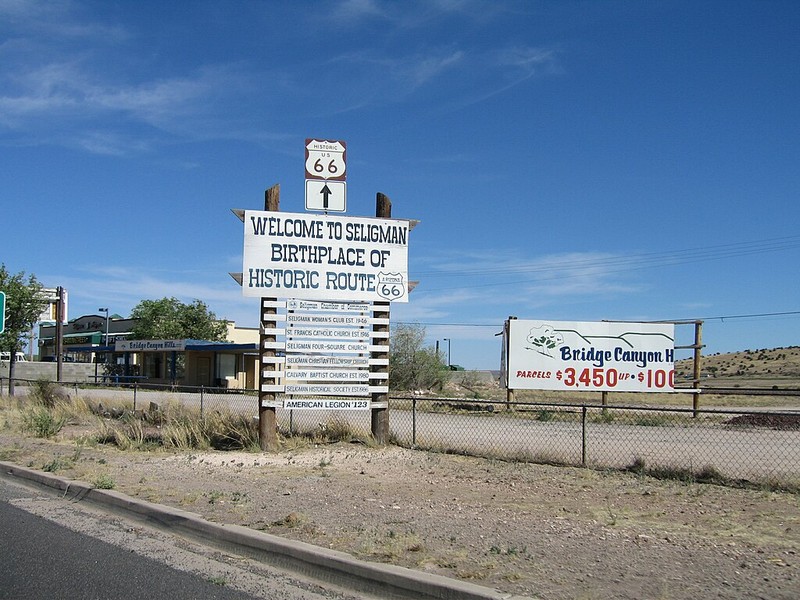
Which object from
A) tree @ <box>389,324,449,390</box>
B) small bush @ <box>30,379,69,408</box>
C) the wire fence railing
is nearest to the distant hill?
tree @ <box>389,324,449,390</box>

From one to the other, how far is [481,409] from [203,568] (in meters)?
19.6

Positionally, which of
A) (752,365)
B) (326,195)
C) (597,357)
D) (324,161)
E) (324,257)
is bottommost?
(752,365)

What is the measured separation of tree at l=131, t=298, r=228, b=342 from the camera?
66062 mm

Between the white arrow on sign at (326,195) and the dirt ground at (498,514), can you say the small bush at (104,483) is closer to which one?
the dirt ground at (498,514)

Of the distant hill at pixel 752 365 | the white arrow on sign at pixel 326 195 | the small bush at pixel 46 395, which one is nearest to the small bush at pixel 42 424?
the small bush at pixel 46 395

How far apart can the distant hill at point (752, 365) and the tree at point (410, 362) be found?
38218 millimetres

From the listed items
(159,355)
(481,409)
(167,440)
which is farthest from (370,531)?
(159,355)

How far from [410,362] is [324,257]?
24829 mm

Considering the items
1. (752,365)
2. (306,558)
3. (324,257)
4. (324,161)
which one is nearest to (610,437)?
(324,257)

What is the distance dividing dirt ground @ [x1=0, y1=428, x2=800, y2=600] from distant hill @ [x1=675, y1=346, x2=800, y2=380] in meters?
63.4

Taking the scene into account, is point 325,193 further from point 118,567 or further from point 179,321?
point 179,321

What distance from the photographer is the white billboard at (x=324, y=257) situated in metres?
14.2

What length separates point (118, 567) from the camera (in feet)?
22.7

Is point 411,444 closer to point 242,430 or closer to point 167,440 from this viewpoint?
point 242,430
